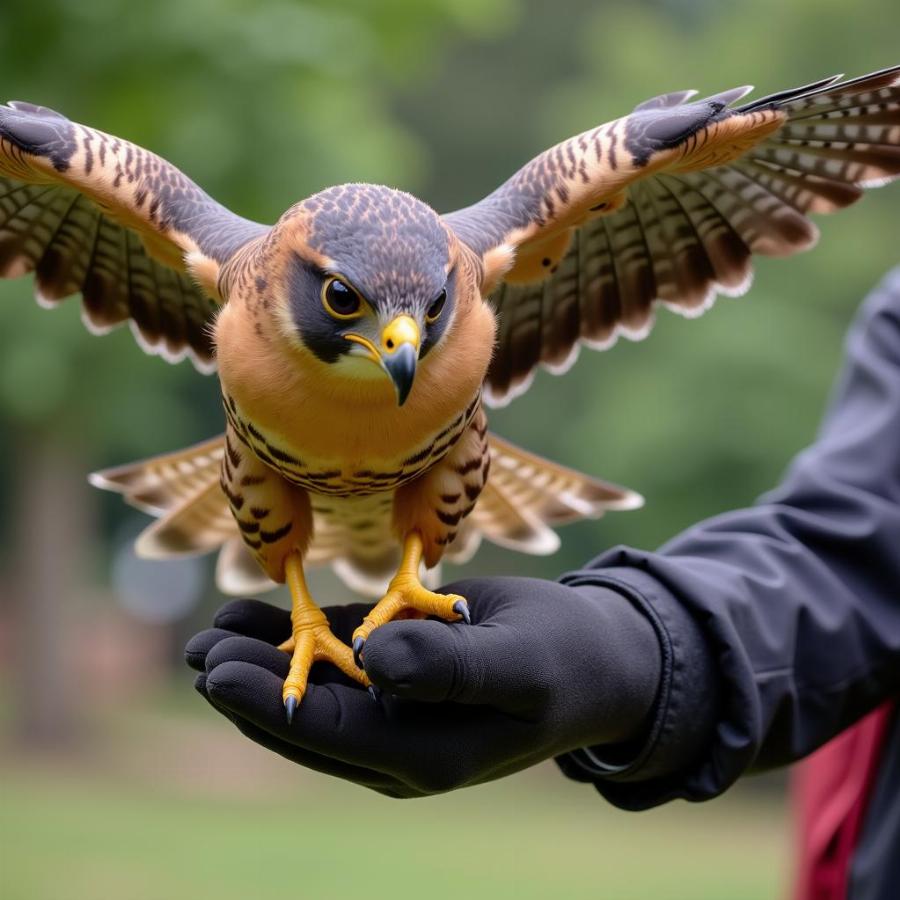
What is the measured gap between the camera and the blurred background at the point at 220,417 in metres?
6.63

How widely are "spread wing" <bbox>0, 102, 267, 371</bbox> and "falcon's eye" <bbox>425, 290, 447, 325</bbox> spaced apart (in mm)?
568

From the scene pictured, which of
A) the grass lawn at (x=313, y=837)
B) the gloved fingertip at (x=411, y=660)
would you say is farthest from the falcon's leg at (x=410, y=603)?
the grass lawn at (x=313, y=837)

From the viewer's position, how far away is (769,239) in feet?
11.0

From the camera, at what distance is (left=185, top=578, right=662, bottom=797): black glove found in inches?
91.9

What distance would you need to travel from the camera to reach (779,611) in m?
3.14

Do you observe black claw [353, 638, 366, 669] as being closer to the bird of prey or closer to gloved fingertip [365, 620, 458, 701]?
the bird of prey

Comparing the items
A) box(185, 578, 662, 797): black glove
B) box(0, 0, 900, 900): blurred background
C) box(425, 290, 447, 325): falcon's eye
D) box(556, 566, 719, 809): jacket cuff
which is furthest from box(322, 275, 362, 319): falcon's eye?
box(0, 0, 900, 900): blurred background

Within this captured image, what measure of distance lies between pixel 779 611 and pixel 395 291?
4.59 ft

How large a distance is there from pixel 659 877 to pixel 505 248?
11.2 m

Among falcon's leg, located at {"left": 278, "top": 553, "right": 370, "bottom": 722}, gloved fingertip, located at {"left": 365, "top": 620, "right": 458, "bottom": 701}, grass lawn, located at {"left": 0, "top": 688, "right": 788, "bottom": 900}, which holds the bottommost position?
grass lawn, located at {"left": 0, "top": 688, "right": 788, "bottom": 900}

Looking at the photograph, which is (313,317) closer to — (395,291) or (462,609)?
(395,291)

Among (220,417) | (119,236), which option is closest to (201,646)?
(119,236)

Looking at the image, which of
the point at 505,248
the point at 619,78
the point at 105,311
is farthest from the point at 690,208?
the point at 619,78

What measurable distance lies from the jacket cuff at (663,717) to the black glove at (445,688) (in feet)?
0.31
